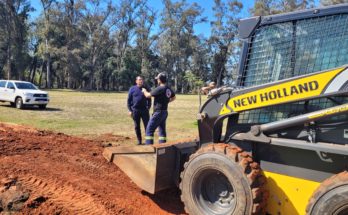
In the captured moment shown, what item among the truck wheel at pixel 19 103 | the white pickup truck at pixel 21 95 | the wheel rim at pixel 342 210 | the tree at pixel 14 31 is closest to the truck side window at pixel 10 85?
the white pickup truck at pixel 21 95

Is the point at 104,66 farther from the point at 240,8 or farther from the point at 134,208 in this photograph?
the point at 134,208

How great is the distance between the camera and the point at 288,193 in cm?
413

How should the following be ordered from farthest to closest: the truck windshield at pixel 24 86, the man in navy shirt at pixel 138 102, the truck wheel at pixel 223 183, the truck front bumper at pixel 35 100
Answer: the truck windshield at pixel 24 86
the truck front bumper at pixel 35 100
the man in navy shirt at pixel 138 102
the truck wheel at pixel 223 183

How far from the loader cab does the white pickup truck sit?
746 inches

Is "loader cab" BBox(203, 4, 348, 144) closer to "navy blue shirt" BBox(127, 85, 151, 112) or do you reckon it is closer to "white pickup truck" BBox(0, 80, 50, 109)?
"navy blue shirt" BBox(127, 85, 151, 112)

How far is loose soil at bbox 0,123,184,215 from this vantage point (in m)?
5.03

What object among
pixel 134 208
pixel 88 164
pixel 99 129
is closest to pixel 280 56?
pixel 134 208

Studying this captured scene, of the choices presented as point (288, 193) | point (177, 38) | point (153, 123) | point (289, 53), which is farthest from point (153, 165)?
point (177, 38)

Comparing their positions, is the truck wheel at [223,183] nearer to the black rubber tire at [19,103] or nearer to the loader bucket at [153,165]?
the loader bucket at [153,165]

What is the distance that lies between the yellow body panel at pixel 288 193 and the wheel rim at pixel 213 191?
0.44 metres

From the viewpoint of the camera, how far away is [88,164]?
6.57 m

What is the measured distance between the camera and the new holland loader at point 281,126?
12.4 ft

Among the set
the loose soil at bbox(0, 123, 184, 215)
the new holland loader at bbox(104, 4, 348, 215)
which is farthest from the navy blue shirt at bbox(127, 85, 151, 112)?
the new holland loader at bbox(104, 4, 348, 215)

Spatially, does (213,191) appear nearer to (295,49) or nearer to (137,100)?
(295,49)
